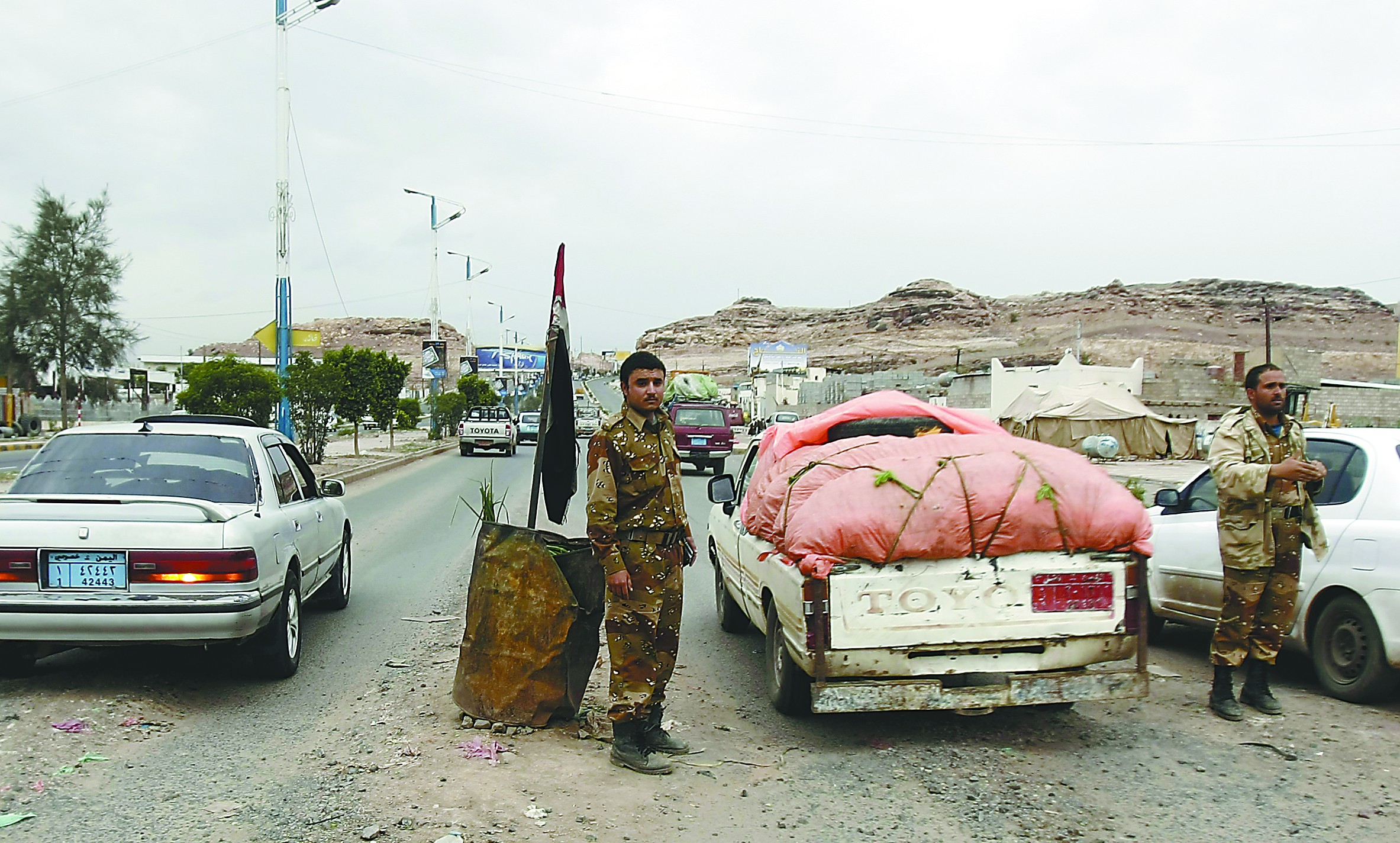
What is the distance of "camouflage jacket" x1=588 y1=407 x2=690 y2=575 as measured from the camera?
4.37 m

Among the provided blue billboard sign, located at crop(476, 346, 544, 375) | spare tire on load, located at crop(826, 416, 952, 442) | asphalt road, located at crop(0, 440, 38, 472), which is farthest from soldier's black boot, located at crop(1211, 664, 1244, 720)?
blue billboard sign, located at crop(476, 346, 544, 375)

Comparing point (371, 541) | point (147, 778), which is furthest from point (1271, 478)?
point (371, 541)

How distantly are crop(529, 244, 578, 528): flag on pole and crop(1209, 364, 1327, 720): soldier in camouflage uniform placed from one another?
3.42m

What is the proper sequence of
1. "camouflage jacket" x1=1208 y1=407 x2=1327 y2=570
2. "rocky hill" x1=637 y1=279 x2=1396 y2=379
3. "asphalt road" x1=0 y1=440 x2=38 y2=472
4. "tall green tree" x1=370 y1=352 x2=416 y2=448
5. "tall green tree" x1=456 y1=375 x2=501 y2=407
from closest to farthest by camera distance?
1. "camouflage jacket" x1=1208 y1=407 x2=1327 y2=570
2. "asphalt road" x1=0 y1=440 x2=38 y2=472
3. "tall green tree" x1=370 y1=352 x2=416 y2=448
4. "tall green tree" x1=456 y1=375 x2=501 y2=407
5. "rocky hill" x1=637 y1=279 x2=1396 y2=379

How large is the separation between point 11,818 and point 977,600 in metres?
4.07

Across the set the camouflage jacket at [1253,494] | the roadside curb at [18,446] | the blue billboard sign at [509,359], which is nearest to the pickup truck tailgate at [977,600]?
the camouflage jacket at [1253,494]

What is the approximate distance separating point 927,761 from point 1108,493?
156 cm

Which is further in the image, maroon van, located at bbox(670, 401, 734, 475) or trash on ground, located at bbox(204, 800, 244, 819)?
maroon van, located at bbox(670, 401, 734, 475)

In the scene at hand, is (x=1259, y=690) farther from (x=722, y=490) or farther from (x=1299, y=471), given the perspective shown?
(x=722, y=490)

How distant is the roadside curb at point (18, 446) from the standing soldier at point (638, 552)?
3486cm

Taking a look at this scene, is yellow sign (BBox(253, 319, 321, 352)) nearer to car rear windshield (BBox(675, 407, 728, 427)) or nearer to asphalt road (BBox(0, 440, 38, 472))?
asphalt road (BBox(0, 440, 38, 472))

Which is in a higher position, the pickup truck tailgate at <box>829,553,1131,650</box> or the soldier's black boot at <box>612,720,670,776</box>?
the pickup truck tailgate at <box>829,553,1131,650</box>

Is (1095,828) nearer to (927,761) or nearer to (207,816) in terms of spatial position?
(927,761)

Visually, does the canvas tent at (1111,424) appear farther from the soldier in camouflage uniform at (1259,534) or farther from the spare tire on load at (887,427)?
the soldier in camouflage uniform at (1259,534)
